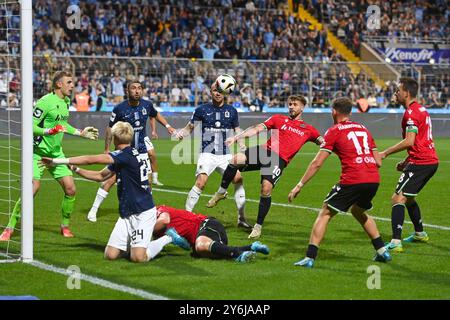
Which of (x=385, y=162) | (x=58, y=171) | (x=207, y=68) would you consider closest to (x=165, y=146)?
(x=207, y=68)

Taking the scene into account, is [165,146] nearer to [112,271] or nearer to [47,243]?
[47,243]

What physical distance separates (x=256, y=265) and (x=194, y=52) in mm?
32585

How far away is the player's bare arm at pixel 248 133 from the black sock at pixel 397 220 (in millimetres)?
2283

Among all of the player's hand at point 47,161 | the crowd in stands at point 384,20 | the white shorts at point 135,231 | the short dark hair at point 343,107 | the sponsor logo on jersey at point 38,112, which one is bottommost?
the white shorts at point 135,231

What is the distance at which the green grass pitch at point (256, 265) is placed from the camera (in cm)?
845

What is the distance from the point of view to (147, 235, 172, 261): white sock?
396 inches

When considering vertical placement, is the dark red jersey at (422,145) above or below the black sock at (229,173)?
above

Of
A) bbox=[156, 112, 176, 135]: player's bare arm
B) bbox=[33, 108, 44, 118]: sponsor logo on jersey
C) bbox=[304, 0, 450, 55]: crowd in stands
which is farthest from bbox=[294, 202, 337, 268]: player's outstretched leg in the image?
bbox=[304, 0, 450, 55]: crowd in stands

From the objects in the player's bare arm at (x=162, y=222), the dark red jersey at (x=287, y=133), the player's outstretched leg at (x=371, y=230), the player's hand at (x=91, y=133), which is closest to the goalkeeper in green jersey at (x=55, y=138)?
the player's hand at (x=91, y=133)

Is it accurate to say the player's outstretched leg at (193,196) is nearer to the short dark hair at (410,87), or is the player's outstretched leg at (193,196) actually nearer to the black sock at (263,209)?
the black sock at (263,209)

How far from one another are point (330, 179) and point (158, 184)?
4361 mm

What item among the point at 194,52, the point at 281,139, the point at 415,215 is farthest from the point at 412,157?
the point at 194,52

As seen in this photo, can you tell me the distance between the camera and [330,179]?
21156 millimetres

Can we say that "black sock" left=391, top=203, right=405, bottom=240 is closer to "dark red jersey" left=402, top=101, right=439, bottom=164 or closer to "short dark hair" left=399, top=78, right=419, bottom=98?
"dark red jersey" left=402, top=101, right=439, bottom=164
